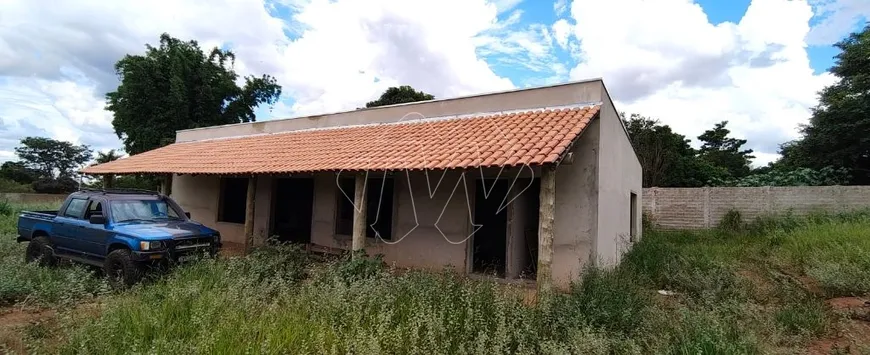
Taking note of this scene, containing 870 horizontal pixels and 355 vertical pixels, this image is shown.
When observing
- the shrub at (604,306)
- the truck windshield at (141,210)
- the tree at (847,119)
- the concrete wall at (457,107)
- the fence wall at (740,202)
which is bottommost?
the shrub at (604,306)

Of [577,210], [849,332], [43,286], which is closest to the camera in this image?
[849,332]

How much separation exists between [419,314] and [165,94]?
24.4 meters

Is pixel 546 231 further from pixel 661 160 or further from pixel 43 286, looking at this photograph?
pixel 661 160

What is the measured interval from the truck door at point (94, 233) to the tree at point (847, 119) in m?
25.8

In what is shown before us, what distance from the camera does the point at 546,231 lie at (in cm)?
605

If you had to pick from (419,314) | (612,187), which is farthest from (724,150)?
(419,314)

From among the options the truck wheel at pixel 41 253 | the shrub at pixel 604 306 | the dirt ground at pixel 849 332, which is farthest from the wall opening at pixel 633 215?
the truck wheel at pixel 41 253

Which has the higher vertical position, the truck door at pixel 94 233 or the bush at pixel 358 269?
the truck door at pixel 94 233

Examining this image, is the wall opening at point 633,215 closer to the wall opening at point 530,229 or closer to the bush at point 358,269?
the wall opening at point 530,229

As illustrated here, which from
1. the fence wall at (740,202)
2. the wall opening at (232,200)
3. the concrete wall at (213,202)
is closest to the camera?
the concrete wall at (213,202)

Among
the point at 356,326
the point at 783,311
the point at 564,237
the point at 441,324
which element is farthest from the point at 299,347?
the point at 783,311

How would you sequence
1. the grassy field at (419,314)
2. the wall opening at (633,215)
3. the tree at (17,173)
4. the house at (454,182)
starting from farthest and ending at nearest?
the tree at (17,173)
the wall opening at (633,215)
the house at (454,182)
the grassy field at (419,314)

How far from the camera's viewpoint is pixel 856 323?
536 centimetres

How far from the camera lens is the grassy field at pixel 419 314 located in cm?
396
